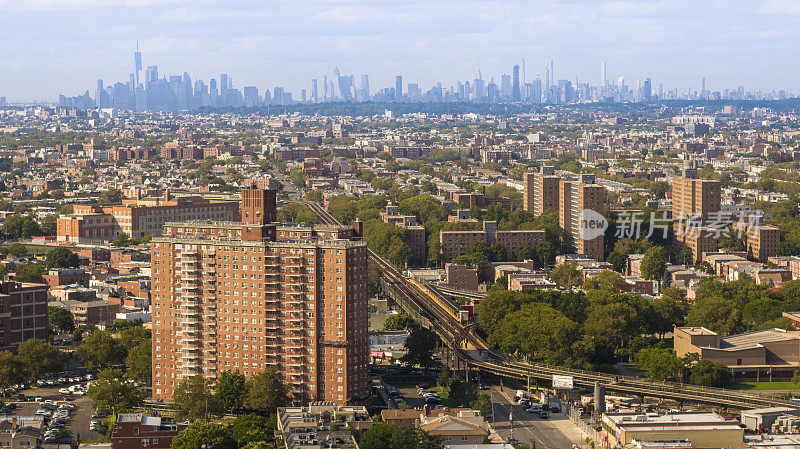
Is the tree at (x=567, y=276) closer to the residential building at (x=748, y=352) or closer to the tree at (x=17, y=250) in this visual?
the residential building at (x=748, y=352)

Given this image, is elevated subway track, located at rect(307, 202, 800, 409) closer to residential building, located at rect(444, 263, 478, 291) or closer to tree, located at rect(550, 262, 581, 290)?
residential building, located at rect(444, 263, 478, 291)

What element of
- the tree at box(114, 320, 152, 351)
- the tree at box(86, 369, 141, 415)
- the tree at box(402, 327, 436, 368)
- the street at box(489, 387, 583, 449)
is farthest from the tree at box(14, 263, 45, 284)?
the street at box(489, 387, 583, 449)

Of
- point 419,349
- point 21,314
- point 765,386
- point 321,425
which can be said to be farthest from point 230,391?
point 765,386

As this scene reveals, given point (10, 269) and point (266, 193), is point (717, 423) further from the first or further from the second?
point (10, 269)

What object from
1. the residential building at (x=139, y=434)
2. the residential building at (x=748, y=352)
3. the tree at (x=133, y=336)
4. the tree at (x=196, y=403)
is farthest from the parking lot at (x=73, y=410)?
the residential building at (x=748, y=352)

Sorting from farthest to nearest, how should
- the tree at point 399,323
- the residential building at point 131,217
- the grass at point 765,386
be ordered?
the residential building at point 131,217 < the tree at point 399,323 < the grass at point 765,386

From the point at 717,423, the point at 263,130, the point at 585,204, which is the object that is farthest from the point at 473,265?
the point at 263,130
